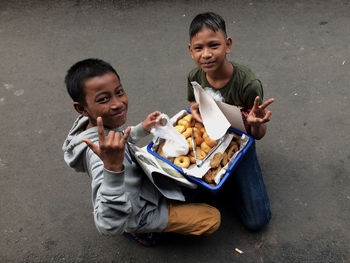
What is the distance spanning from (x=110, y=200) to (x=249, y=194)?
1.02m

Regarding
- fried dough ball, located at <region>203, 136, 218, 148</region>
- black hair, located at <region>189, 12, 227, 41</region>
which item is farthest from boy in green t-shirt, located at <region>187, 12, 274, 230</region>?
fried dough ball, located at <region>203, 136, 218, 148</region>

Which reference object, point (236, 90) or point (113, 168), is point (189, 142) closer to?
point (236, 90)

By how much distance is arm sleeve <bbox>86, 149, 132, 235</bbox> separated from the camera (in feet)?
4.37

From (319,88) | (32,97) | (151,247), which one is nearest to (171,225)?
(151,247)

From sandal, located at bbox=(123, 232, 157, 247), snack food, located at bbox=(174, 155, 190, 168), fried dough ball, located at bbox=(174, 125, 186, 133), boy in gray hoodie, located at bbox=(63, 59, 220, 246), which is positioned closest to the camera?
boy in gray hoodie, located at bbox=(63, 59, 220, 246)

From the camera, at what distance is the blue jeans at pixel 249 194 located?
6.36ft

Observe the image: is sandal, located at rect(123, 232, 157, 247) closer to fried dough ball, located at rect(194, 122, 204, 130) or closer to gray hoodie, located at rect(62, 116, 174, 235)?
gray hoodie, located at rect(62, 116, 174, 235)

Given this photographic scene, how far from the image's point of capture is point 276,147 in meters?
2.63

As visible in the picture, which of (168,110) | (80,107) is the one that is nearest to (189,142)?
(80,107)

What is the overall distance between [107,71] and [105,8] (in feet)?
10.5

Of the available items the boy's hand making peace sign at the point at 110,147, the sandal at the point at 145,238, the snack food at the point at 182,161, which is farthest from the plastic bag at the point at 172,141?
the sandal at the point at 145,238

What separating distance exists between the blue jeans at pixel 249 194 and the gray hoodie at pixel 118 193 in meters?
0.24

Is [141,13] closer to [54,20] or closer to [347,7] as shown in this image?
[54,20]

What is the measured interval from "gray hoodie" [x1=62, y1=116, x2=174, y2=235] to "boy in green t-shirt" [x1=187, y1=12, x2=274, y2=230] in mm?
482
